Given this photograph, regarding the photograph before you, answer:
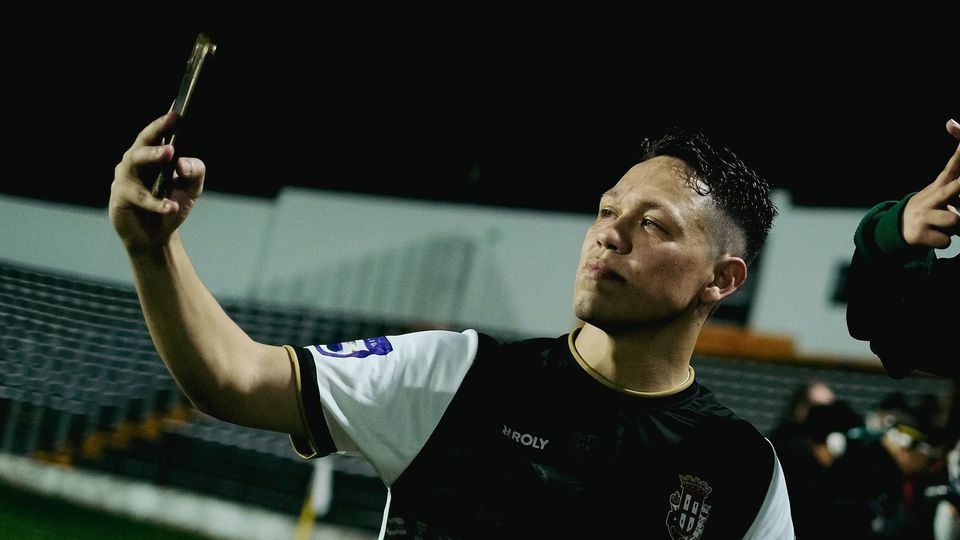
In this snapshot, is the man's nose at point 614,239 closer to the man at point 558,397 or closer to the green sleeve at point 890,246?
the man at point 558,397

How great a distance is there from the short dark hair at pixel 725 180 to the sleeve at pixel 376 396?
1.99 feet

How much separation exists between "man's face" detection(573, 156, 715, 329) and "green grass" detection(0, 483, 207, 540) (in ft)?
16.8

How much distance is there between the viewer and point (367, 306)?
1350 centimetres

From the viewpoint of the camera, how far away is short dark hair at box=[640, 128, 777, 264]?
1676mm

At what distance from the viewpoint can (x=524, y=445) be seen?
1428 mm

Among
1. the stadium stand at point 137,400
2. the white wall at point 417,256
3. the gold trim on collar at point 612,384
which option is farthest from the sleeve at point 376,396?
the white wall at point 417,256

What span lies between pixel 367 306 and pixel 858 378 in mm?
7046

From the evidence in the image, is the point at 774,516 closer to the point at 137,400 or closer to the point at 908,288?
the point at 908,288

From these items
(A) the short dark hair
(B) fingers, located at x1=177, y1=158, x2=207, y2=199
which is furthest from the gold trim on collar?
(B) fingers, located at x1=177, y1=158, x2=207, y2=199

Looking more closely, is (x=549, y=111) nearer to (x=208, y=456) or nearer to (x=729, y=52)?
(x=729, y=52)

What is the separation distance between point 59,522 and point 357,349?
5.75 m

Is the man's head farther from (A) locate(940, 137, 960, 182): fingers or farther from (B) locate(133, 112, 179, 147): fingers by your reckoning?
(B) locate(133, 112, 179, 147): fingers

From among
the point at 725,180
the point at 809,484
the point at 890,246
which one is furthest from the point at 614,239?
the point at 809,484

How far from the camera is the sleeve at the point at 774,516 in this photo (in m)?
1.50
